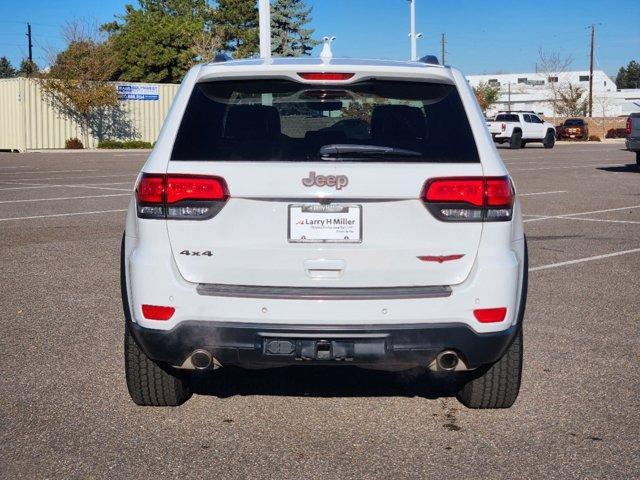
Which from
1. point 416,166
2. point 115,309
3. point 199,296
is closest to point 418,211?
point 416,166

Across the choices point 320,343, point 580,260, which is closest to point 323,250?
point 320,343

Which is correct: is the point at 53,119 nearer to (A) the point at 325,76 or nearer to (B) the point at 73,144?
(B) the point at 73,144

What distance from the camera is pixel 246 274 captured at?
13.7 feet

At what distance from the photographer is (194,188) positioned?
4211mm

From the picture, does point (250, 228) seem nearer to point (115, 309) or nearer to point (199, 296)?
point (199, 296)

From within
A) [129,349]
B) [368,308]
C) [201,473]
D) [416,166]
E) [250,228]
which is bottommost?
[201,473]

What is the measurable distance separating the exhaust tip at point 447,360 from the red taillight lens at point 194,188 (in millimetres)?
1202

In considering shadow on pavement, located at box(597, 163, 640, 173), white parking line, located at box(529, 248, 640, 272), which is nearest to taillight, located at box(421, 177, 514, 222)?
white parking line, located at box(529, 248, 640, 272)

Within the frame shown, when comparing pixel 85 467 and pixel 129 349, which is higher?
pixel 129 349

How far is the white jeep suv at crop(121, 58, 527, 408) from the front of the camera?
4.15 metres

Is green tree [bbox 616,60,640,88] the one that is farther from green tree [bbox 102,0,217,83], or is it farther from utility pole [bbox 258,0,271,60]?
utility pole [bbox 258,0,271,60]

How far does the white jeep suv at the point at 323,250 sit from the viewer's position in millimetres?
4148

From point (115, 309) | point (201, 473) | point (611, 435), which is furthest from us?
point (115, 309)

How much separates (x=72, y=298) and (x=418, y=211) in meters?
4.37
